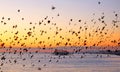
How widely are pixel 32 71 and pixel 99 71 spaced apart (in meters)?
15.4

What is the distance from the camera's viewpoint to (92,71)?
9712 centimetres

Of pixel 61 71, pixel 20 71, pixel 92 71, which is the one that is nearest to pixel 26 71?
pixel 20 71

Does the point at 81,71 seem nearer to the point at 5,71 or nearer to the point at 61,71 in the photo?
the point at 61,71

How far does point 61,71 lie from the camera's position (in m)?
97.8

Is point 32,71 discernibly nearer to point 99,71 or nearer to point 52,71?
point 52,71

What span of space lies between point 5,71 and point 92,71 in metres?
19.8

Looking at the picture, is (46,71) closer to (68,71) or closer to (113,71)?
(68,71)

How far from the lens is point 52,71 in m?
98.7

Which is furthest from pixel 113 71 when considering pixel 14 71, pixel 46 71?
pixel 14 71

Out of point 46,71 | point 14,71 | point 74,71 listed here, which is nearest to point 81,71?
point 74,71

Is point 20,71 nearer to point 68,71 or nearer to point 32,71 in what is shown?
point 32,71

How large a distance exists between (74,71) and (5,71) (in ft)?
51.8

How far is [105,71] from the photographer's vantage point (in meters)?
97.4

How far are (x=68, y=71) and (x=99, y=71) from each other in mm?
7140
